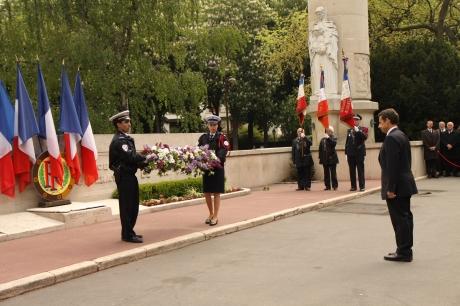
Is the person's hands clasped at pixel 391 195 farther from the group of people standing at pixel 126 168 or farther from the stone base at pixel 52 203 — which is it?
the stone base at pixel 52 203

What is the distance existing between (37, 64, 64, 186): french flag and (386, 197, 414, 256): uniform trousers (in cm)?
680

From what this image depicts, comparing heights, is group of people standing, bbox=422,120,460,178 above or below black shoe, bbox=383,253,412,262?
above

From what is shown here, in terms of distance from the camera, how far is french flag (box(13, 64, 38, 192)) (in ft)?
35.8

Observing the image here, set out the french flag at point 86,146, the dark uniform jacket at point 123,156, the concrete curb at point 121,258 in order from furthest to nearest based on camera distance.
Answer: the french flag at point 86,146 → the dark uniform jacket at point 123,156 → the concrete curb at point 121,258

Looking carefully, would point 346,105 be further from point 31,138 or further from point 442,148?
point 31,138

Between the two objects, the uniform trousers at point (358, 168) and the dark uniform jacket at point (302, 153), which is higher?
the dark uniform jacket at point (302, 153)

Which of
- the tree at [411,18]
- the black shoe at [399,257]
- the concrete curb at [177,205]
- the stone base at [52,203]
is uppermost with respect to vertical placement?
the tree at [411,18]

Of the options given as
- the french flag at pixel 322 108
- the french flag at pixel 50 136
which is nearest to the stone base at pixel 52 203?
the french flag at pixel 50 136

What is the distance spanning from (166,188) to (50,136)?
3.63 meters

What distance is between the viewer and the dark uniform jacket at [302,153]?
16328mm

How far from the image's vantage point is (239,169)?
57.8 feet

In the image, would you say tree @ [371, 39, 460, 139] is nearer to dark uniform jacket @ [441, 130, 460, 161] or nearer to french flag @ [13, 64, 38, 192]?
dark uniform jacket @ [441, 130, 460, 161]

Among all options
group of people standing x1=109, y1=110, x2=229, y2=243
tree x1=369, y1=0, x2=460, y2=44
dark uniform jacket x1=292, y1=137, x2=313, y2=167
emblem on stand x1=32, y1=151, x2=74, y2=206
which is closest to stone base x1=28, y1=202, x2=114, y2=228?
emblem on stand x1=32, y1=151, x2=74, y2=206

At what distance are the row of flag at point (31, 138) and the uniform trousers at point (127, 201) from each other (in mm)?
3036
